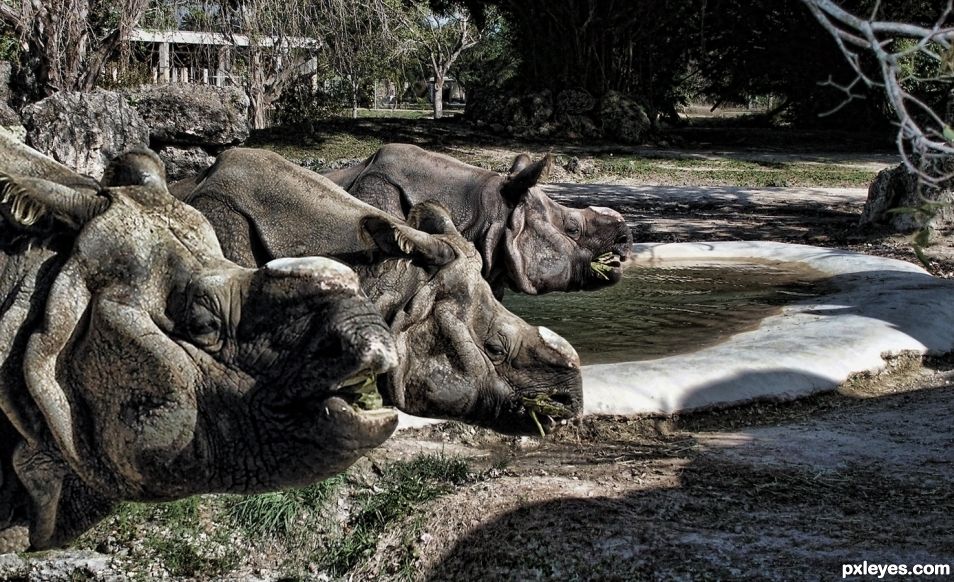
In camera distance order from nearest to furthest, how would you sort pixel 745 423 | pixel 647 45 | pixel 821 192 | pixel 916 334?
pixel 745 423, pixel 916 334, pixel 821 192, pixel 647 45

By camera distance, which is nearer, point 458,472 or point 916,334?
point 458,472

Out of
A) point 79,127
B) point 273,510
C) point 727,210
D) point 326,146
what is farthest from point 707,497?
point 326,146

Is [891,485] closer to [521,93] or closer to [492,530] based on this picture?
[492,530]

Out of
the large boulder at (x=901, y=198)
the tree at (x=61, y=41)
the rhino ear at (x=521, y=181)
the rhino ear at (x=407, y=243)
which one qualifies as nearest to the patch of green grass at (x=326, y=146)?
the large boulder at (x=901, y=198)

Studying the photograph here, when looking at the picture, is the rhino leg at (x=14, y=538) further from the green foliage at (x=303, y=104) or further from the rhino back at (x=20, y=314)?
the green foliage at (x=303, y=104)

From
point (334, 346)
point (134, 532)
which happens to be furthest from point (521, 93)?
point (334, 346)

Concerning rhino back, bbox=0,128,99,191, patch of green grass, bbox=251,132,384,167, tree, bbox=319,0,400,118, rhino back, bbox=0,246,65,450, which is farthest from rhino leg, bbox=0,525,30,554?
patch of green grass, bbox=251,132,384,167

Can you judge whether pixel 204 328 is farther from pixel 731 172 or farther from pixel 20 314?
pixel 731 172

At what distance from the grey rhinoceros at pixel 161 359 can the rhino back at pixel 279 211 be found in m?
2.32

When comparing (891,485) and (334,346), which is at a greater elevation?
(334,346)

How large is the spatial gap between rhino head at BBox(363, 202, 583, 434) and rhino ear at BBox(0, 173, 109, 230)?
222cm

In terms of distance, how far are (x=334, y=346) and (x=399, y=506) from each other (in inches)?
118

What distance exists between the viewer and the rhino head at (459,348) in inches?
189

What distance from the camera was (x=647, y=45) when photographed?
28906mm
